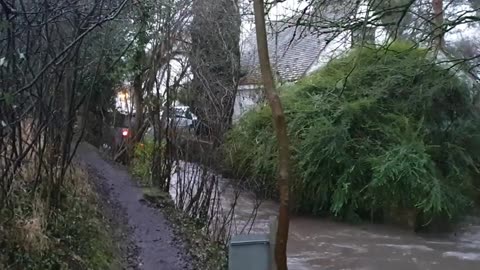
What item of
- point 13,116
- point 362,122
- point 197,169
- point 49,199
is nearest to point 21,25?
point 13,116

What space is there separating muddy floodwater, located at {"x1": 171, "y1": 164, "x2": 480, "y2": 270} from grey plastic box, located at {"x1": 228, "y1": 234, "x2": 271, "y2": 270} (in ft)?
12.4

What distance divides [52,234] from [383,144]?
7521 mm

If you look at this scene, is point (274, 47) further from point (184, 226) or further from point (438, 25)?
point (184, 226)

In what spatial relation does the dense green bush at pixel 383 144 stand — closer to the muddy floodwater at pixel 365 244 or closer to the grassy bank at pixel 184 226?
the muddy floodwater at pixel 365 244

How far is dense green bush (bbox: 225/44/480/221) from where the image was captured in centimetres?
1028

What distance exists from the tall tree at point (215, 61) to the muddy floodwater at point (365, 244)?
79 cm

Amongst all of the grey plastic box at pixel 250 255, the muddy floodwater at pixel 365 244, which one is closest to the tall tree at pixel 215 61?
the muddy floodwater at pixel 365 244

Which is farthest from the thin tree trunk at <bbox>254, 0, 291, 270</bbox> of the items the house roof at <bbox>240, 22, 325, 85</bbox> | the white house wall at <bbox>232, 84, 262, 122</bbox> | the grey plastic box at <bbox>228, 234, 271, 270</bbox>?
the white house wall at <bbox>232, 84, 262, 122</bbox>

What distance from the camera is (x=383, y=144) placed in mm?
10875

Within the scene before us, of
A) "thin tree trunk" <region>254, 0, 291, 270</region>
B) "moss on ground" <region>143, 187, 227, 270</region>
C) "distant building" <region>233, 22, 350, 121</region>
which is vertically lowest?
"moss on ground" <region>143, 187, 227, 270</region>

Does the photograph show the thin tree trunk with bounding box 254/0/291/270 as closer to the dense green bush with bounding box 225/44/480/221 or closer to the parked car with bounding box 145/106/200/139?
the parked car with bounding box 145/106/200/139

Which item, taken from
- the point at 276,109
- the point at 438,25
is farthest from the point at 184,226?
the point at 438,25

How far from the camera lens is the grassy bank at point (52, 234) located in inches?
167

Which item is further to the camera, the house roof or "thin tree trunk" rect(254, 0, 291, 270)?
the house roof
